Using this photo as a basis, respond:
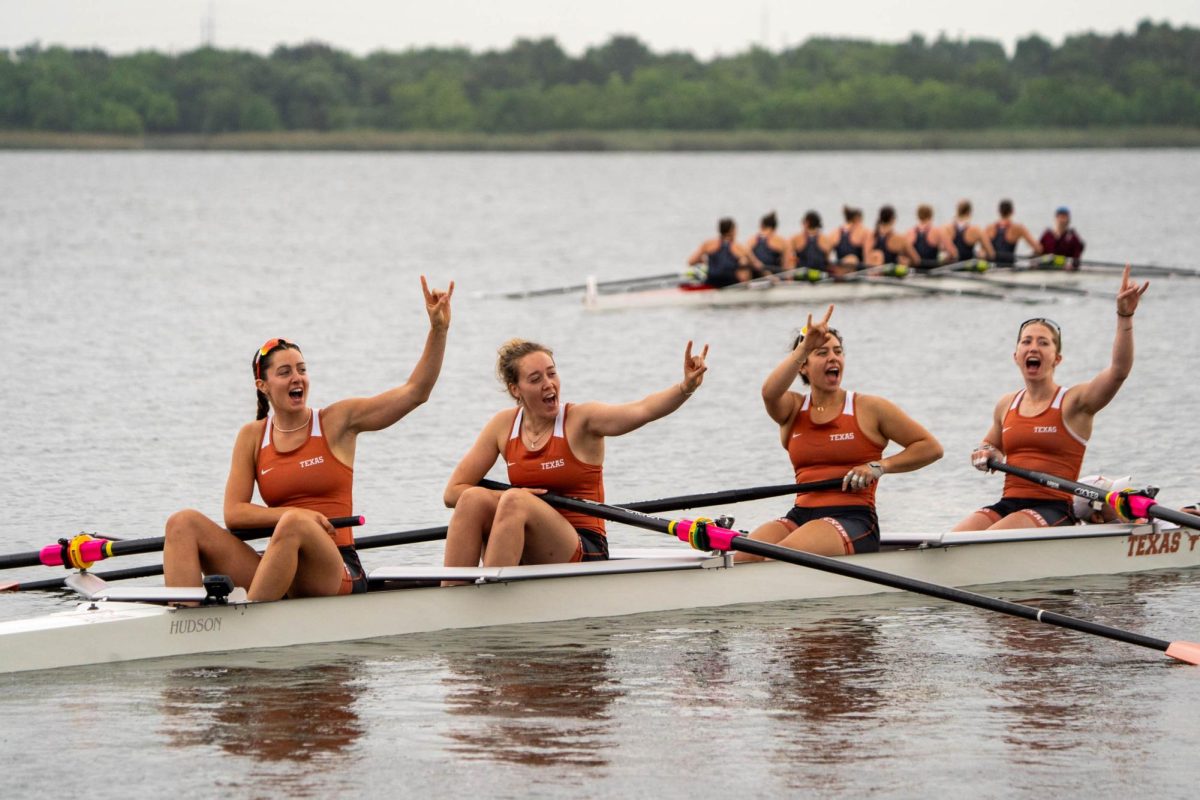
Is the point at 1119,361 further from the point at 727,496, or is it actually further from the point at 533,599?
the point at 533,599

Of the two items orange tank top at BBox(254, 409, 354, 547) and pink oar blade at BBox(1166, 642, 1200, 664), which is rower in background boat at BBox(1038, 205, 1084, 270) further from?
orange tank top at BBox(254, 409, 354, 547)

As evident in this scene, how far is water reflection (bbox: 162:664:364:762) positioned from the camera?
7.11 m

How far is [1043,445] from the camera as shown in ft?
32.1

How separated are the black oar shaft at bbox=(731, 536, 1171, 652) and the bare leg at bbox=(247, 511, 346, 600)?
6.15 ft

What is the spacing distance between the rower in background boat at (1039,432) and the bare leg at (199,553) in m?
3.88

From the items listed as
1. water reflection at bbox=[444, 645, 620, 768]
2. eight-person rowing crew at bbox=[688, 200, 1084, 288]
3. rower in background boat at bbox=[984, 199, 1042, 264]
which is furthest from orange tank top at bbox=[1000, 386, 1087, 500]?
rower in background boat at bbox=[984, 199, 1042, 264]

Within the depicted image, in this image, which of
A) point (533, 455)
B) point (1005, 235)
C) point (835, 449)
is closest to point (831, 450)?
point (835, 449)

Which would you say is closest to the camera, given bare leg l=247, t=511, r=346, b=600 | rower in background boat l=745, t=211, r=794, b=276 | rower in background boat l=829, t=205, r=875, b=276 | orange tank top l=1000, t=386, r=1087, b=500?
bare leg l=247, t=511, r=346, b=600

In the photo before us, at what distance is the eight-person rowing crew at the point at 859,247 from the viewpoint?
23.5 m

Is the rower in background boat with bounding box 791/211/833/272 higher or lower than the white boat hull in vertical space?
higher

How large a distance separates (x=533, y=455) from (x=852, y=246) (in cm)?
1678

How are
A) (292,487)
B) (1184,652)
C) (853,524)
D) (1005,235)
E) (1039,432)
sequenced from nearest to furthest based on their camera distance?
(1184,652) → (292,487) → (853,524) → (1039,432) → (1005,235)

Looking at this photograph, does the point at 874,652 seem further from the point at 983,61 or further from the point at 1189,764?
the point at 983,61

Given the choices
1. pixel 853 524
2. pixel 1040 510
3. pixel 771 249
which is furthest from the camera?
pixel 771 249
